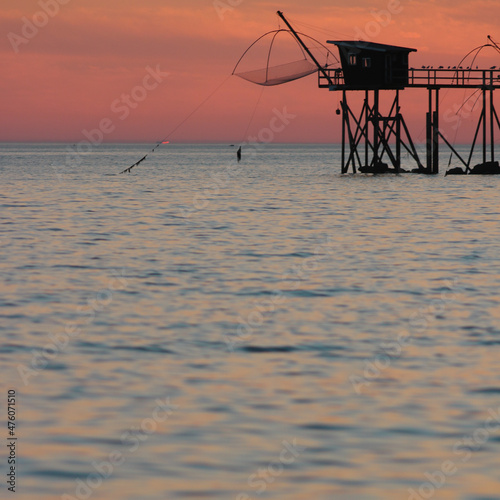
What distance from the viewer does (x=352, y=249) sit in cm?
2859

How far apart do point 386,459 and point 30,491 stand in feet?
10.8

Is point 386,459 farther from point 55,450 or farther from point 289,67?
point 289,67

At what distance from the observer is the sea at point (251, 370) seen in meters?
9.07

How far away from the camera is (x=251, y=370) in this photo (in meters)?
13.1

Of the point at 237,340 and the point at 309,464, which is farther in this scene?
the point at 237,340

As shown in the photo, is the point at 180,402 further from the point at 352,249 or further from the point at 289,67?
the point at 289,67

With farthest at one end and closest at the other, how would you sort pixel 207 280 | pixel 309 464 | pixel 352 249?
pixel 352 249 → pixel 207 280 → pixel 309 464

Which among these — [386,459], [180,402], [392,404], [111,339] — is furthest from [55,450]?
[111,339]

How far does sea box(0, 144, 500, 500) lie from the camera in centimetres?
907

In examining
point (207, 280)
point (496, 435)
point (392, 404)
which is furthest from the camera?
point (207, 280)

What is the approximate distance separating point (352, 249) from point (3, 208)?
24.6 m

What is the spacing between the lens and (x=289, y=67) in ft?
173

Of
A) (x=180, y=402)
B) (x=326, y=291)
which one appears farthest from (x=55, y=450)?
(x=326, y=291)

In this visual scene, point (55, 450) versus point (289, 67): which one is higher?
point (289, 67)
